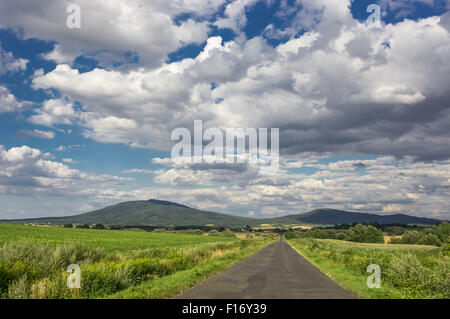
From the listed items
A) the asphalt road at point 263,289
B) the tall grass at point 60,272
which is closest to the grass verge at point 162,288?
the asphalt road at point 263,289

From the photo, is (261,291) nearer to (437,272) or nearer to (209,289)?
(209,289)

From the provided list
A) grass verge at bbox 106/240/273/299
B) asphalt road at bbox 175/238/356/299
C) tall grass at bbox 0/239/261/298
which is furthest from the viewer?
asphalt road at bbox 175/238/356/299

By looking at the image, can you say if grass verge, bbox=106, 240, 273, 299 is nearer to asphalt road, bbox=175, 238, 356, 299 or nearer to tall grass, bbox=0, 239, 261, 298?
asphalt road, bbox=175, 238, 356, 299

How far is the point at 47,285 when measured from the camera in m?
11.3

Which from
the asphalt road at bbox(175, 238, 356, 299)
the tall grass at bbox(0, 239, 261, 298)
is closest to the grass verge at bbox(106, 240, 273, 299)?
the asphalt road at bbox(175, 238, 356, 299)

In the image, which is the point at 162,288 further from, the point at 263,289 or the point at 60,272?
the point at 60,272

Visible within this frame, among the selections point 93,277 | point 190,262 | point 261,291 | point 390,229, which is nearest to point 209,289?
point 261,291

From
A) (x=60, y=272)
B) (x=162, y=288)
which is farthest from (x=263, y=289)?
(x=60, y=272)

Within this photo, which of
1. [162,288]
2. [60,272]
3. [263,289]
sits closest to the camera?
[162,288]

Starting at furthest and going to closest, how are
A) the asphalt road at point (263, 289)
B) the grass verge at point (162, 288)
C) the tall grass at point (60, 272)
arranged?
the asphalt road at point (263, 289) < the grass verge at point (162, 288) < the tall grass at point (60, 272)

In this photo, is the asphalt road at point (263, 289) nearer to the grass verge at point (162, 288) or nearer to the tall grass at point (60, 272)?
the grass verge at point (162, 288)
